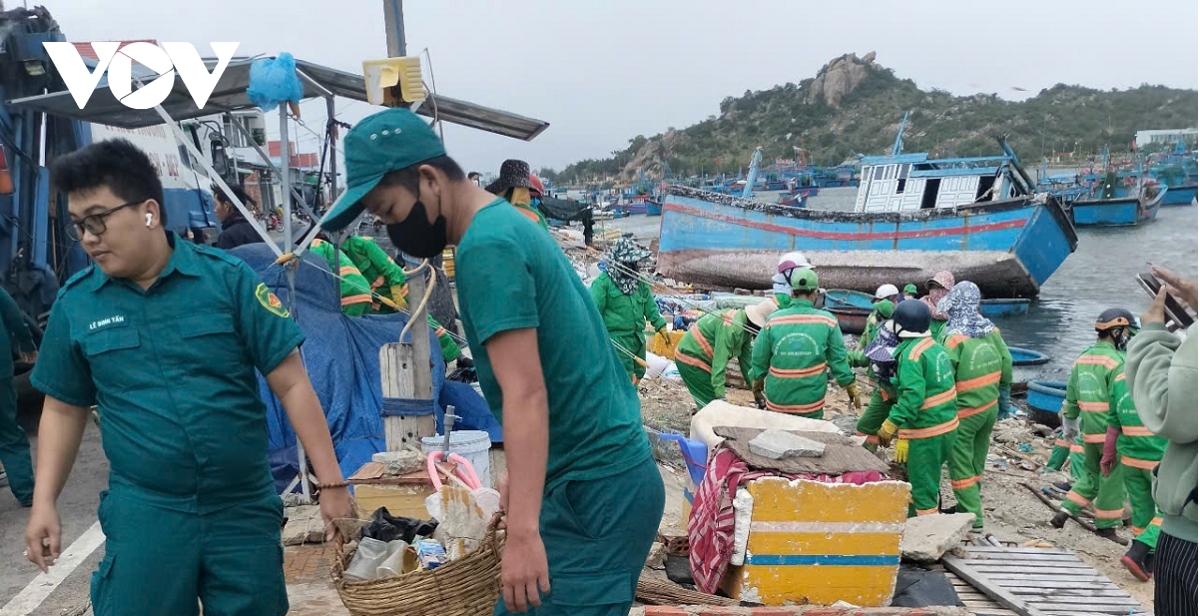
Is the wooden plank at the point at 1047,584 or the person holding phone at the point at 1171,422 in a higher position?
the person holding phone at the point at 1171,422

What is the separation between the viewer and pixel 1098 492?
615 cm

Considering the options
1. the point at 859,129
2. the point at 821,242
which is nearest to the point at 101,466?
the point at 821,242

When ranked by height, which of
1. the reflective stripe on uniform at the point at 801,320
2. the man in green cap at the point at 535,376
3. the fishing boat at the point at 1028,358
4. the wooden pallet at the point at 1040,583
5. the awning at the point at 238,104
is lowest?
the fishing boat at the point at 1028,358

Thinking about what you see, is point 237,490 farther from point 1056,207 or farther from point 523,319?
point 1056,207

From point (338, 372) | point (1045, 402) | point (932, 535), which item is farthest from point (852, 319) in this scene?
point (338, 372)

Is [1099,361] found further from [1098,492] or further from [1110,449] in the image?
[1098,492]

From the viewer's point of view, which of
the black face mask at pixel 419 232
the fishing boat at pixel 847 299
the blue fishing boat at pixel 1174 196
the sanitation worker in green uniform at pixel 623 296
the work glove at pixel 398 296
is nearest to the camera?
the black face mask at pixel 419 232

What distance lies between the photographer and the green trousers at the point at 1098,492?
601 cm

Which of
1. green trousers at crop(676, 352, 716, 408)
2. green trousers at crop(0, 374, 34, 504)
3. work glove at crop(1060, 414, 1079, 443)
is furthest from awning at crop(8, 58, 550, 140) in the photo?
work glove at crop(1060, 414, 1079, 443)

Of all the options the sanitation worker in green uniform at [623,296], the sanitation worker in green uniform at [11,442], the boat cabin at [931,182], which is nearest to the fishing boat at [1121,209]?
the boat cabin at [931,182]

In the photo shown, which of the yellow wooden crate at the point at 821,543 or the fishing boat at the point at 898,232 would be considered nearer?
the yellow wooden crate at the point at 821,543

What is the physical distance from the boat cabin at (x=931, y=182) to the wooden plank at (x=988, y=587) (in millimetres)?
22252

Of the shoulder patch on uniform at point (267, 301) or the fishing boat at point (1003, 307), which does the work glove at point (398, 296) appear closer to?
the shoulder patch on uniform at point (267, 301)

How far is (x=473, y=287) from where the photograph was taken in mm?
1770
